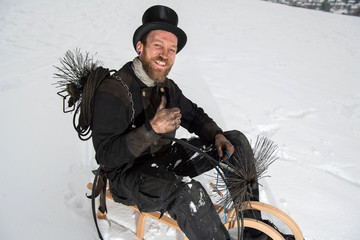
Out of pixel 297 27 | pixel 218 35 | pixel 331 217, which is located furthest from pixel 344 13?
pixel 331 217

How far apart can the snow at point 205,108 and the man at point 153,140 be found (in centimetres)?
77

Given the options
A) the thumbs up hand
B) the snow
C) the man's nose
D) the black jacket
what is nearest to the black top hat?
the man's nose

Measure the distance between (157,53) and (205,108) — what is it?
2463 mm

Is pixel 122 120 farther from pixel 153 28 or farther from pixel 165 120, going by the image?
pixel 153 28

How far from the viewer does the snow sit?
2158 mm

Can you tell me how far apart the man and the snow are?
77 centimetres

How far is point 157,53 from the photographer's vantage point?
65.1 inches

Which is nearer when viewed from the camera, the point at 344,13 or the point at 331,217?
the point at 331,217

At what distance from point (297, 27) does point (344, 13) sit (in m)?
8.16

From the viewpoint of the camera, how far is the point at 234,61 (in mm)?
6441

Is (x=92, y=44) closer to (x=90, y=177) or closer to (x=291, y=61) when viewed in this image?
(x=90, y=177)

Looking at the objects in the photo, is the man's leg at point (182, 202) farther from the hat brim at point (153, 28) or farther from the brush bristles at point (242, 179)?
the hat brim at point (153, 28)

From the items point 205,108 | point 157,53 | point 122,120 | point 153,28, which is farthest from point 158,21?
point 205,108

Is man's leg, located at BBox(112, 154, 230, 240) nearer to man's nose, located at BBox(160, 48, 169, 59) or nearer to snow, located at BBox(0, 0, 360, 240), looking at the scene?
snow, located at BBox(0, 0, 360, 240)
